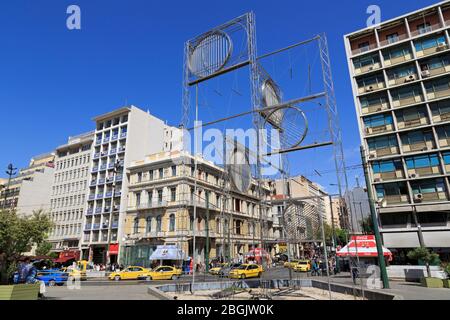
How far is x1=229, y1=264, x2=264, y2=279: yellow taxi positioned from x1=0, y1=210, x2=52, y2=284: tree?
16.6 meters

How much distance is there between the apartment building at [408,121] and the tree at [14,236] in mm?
28432

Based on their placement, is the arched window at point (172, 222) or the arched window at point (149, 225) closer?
the arched window at point (172, 222)

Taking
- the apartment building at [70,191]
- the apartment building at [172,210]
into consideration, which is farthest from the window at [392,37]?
the apartment building at [70,191]

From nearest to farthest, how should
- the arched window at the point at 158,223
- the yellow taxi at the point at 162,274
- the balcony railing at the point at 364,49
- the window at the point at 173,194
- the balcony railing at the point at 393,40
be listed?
the yellow taxi at the point at 162,274
the balcony railing at the point at 393,40
the balcony railing at the point at 364,49
the window at the point at 173,194
the arched window at the point at 158,223

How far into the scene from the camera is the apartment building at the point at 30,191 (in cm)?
6278

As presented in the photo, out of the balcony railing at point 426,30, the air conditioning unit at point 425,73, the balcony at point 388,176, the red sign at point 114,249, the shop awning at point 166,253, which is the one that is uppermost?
the balcony railing at point 426,30

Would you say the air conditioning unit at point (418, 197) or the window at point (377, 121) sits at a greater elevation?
the window at point (377, 121)

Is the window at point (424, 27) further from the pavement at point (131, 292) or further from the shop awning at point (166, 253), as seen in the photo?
the shop awning at point (166, 253)

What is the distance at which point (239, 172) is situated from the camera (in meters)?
15.7

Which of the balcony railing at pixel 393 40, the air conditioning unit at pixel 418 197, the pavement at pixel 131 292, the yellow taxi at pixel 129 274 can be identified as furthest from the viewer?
the balcony railing at pixel 393 40

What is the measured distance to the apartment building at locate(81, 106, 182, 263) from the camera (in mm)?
49719

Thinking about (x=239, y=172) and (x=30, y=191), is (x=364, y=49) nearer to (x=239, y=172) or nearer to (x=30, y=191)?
(x=239, y=172)

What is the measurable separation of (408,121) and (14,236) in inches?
1402

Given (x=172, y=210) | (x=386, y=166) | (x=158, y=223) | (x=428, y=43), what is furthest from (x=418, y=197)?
(x=158, y=223)
